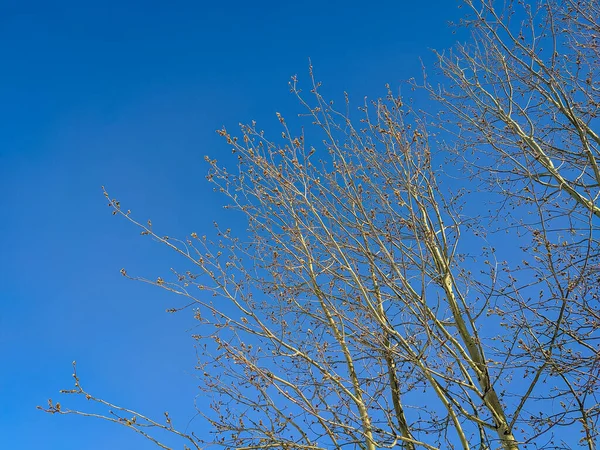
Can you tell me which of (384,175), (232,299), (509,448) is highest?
(384,175)

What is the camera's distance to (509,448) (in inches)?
169

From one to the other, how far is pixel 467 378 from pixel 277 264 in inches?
80.4

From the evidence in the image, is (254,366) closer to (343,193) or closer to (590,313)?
(343,193)

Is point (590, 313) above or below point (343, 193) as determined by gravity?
below

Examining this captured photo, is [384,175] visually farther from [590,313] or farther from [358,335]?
[590,313]

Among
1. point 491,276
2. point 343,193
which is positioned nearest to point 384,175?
point 343,193

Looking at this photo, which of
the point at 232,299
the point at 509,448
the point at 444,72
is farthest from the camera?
the point at 444,72

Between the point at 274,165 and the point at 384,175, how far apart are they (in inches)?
41.9

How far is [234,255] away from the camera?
555 centimetres

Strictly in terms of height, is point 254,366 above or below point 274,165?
below

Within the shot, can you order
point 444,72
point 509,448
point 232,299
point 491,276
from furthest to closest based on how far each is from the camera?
point 444,72 < point 232,299 < point 491,276 < point 509,448

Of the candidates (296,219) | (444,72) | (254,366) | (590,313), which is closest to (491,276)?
(590,313)

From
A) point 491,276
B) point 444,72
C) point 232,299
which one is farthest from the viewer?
point 444,72

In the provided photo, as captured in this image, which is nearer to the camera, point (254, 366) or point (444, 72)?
point (254, 366)
